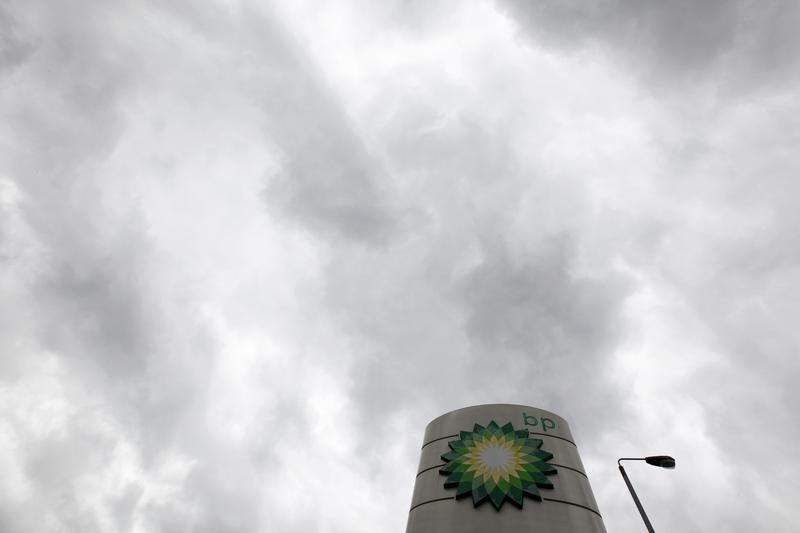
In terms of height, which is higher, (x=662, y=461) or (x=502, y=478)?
(x=502, y=478)

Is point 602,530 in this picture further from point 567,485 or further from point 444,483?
point 444,483

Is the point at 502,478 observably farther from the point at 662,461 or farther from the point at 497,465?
the point at 662,461

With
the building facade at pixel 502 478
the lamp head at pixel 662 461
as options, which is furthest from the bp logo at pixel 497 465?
the lamp head at pixel 662 461

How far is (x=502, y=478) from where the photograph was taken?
30922 millimetres

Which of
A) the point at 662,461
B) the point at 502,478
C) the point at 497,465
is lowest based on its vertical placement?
the point at 662,461

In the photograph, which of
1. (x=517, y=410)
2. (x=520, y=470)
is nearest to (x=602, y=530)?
(x=520, y=470)

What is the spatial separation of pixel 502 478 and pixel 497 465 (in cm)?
102

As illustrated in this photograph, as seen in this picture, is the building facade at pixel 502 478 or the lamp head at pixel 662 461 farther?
the building facade at pixel 502 478

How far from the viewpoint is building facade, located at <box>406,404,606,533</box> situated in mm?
28984

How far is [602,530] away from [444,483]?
34.1 feet

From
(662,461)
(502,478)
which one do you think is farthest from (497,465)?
(662,461)

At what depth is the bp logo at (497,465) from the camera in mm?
30062

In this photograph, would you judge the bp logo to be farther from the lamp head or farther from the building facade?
the lamp head

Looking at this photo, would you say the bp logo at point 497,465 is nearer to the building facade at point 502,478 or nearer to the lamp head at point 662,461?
the building facade at point 502,478
